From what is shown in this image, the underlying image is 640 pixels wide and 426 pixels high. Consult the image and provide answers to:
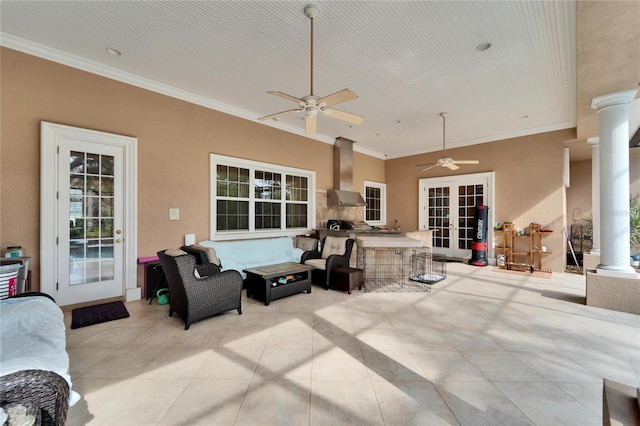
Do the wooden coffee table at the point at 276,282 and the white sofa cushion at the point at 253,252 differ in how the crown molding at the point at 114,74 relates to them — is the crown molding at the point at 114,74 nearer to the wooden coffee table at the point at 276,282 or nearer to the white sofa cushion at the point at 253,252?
the white sofa cushion at the point at 253,252

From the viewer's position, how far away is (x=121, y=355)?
2.54 m

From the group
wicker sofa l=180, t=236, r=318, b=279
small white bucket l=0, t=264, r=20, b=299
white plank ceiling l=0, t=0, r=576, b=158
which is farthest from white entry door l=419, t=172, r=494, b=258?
small white bucket l=0, t=264, r=20, b=299

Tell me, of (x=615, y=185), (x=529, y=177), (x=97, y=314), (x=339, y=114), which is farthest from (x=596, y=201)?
(x=97, y=314)

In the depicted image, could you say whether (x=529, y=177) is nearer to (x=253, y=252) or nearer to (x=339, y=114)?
(x=339, y=114)

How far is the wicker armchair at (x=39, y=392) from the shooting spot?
1.07 metres

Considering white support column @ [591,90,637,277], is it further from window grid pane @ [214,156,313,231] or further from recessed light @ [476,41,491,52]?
window grid pane @ [214,156,313,231]

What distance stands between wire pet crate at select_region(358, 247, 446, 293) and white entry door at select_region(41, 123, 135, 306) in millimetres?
3943

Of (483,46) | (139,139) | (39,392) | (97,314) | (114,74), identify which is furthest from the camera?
(139,139)

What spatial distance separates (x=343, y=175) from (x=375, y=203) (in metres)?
2.25

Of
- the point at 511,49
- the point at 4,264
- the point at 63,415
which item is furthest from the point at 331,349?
the point at 511,49

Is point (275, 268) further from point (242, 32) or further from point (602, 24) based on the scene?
point (602, 24)

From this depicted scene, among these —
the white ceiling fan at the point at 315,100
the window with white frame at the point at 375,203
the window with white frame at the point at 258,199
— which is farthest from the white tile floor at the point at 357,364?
the window with white frame at the point at 375,203

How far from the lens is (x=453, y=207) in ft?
26.0

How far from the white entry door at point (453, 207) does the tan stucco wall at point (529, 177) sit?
22 cm
